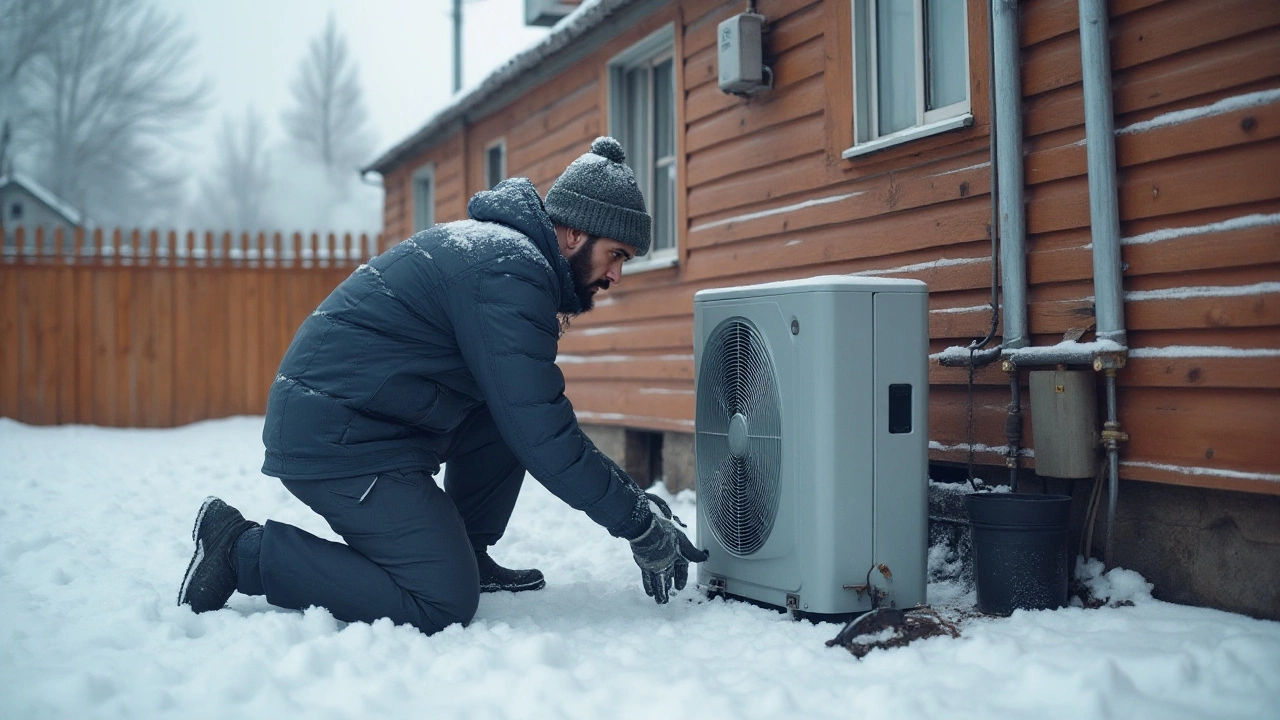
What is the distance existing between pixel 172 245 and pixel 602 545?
786 cm

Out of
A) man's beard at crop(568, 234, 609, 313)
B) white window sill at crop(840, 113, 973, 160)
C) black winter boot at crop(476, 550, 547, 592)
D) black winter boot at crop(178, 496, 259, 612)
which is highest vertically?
white window sill at crop(840, 113, 973, 160)

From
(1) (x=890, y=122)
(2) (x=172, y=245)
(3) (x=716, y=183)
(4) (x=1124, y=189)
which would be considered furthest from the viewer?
(2) (x=172, y=245)

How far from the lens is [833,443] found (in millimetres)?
2973

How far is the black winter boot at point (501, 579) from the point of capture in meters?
3.54

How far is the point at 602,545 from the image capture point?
4.39m

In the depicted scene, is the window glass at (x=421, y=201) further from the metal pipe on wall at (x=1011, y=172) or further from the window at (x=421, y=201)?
the metal pipe on wall at (x=1011, y=172)

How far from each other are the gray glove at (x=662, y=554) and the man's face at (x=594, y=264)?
0.68m

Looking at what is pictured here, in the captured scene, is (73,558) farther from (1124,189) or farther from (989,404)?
(1124,189)

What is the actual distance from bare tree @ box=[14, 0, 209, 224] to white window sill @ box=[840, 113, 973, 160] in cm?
2990

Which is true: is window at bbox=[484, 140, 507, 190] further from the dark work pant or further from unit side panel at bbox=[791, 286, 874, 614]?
unit side panel at bbox=[791, 286, 874, 614]

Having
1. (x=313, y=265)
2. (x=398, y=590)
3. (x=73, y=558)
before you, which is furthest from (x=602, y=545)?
(x=313, y=265)

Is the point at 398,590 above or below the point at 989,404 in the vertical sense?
below

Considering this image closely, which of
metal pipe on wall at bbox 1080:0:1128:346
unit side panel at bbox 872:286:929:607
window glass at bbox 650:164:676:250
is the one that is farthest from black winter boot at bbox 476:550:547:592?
window glass at bbox 650:164:676:250

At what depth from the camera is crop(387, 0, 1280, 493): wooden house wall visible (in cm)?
281
